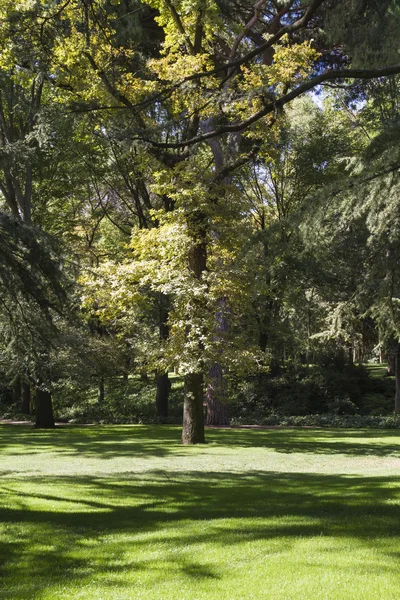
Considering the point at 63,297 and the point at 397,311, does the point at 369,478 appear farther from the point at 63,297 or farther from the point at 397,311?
the point at 63,297

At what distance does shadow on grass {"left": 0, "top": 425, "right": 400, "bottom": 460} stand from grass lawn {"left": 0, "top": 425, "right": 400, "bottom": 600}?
186 centimetres

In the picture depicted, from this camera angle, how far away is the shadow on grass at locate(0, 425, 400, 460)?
1570 cm

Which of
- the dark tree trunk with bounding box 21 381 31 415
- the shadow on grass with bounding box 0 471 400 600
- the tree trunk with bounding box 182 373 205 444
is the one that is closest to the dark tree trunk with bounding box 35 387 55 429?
the dark tree trunk with bounding box 21 381 31 415

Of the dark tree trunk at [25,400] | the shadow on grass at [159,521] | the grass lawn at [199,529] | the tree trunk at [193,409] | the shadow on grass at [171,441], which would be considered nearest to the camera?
the grass lawn at [199,529]

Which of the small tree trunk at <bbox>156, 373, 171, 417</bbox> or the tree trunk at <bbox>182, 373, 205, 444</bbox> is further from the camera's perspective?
the small tree trunk at <bbox>156, 373, 171, 417</bbox>

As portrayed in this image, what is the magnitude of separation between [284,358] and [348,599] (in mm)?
28971

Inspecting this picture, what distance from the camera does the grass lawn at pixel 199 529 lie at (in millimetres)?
5137

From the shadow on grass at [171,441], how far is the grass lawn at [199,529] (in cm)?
186

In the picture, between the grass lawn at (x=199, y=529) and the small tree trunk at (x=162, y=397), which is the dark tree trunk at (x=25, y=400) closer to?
the small tree trunk at (x=162, y=397)

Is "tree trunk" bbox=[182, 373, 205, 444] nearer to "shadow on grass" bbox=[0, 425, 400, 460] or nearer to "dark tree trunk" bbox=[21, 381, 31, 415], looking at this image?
"shadow on grass" bbox=[0, 425, 400, 460]

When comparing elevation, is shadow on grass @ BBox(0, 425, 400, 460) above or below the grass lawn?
below

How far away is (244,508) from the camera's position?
8.08m

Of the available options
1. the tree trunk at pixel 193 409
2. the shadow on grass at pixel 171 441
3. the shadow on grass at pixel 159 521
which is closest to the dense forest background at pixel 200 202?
the tree trunk at pixel 193 409

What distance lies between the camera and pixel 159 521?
24.3 ft
